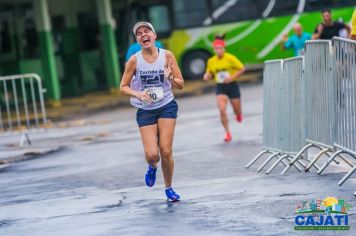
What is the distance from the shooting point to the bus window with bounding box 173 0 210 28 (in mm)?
34656

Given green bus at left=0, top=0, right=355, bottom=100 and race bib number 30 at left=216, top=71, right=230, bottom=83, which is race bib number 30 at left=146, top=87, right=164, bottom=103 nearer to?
race bib number 30 at left=216, top=71, right=230, bottom=83

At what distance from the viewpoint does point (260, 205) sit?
949 centimetres

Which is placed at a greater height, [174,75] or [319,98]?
[174,75]

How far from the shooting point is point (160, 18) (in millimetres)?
34906

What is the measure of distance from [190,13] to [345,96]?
24.5m

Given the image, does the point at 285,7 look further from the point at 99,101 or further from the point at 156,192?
the point at 156,192

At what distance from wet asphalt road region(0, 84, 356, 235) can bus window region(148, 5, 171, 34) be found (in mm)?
16419

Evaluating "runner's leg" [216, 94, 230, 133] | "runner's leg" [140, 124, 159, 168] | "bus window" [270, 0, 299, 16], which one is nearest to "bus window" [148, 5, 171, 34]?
"bus window" [270, 0, 299, 16]

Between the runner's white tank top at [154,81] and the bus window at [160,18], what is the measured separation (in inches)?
964

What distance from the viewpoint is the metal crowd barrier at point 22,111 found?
64.4 ft

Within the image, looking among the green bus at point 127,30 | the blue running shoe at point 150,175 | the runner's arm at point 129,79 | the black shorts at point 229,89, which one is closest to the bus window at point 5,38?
the green bus at point 127,30

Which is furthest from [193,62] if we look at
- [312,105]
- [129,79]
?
[129,79]

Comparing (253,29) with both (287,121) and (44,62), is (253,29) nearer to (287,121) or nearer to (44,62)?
(44,62)

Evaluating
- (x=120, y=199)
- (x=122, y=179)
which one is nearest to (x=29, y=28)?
(x=122, y=179)
